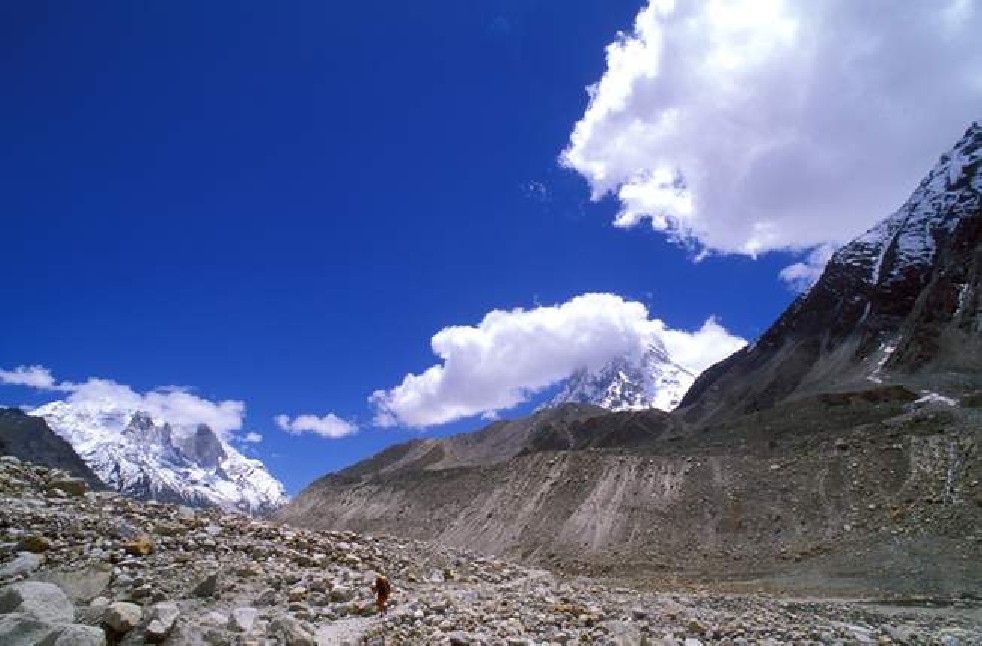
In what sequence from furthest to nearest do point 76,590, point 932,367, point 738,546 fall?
point 932,367
point 738,546
point 76,590

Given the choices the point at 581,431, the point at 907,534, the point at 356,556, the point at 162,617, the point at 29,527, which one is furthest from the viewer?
the point at 581,431

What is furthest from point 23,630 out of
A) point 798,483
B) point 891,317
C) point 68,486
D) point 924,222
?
point 924,222

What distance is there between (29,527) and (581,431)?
12921 cm

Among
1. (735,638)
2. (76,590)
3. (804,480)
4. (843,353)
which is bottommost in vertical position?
(735,638)

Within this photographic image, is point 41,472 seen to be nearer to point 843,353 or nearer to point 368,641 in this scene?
point 368,641

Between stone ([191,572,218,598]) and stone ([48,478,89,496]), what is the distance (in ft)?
26.4

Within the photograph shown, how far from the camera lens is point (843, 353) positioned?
121 metres

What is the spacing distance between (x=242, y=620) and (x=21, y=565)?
4.81 m

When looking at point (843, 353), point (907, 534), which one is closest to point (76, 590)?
point (907, 534)

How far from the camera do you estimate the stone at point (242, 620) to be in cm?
1185

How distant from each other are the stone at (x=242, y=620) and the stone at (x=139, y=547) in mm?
3934

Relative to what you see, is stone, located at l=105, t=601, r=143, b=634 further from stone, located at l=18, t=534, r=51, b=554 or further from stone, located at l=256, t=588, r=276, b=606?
stone, located at l=18, t=534, r=51, b=554

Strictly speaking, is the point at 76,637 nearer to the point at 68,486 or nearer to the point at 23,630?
the point at 23,630

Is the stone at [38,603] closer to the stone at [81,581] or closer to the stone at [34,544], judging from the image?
the stone at [81,581]
